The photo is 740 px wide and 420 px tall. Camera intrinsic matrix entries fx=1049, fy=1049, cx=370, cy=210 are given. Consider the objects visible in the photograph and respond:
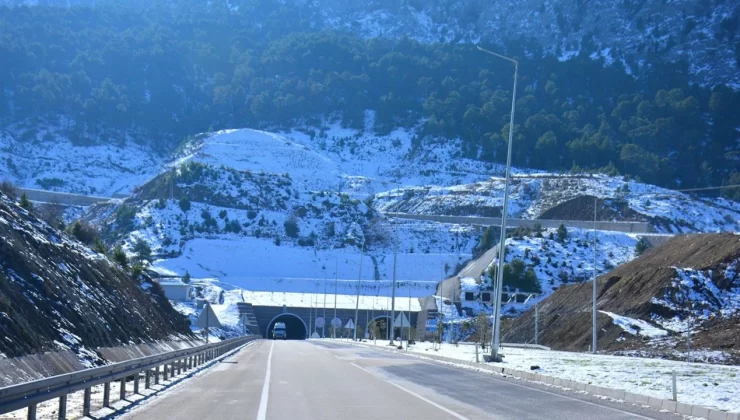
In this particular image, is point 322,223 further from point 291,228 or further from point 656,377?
point 656,377

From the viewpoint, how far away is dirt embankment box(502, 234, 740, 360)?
56656 millimetres

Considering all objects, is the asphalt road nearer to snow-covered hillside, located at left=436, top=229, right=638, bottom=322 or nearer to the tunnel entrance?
snow-covered hillside, located at left=436, top=229, right=638, bottom=322

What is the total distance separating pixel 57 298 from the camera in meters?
28.7

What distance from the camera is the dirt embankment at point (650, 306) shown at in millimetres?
56656

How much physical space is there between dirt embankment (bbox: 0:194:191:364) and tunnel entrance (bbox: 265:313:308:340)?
7575 cm

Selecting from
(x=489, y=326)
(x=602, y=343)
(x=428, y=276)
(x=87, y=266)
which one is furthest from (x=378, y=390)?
(x=428, y=276)

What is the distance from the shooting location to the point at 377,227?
16225 cm

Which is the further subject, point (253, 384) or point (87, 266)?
point (87, 266)

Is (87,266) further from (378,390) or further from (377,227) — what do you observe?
(377,227)

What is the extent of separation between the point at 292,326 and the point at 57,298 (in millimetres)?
108290

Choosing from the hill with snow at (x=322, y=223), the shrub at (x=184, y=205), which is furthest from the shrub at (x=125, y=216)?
the shrub at (x=184, y=205)

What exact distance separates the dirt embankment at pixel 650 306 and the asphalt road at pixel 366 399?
24.1 metres

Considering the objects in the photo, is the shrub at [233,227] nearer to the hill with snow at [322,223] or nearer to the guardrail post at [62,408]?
the hill with snow at [322,223]

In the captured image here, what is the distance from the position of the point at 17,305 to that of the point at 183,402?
230 inches
